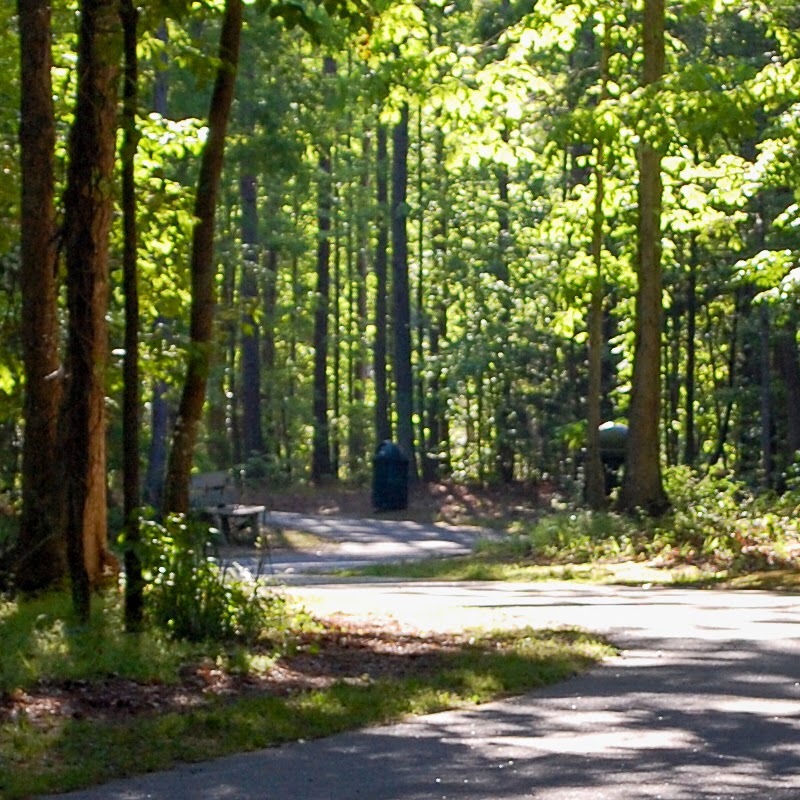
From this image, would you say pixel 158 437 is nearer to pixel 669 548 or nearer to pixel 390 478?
pixel 390 478

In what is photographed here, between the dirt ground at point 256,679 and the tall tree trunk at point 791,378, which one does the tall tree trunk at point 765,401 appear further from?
the dirt ground at point 256,679

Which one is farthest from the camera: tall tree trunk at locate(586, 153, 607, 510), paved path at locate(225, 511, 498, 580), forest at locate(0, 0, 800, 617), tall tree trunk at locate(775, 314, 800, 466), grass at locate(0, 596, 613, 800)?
tall tree trunk at locate(775, 314, 800, 466)

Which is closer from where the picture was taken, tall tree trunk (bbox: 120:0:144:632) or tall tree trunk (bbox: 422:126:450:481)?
tall tree trunk (bbox: 120:0:144:632)

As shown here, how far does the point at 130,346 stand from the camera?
11125 millimetres

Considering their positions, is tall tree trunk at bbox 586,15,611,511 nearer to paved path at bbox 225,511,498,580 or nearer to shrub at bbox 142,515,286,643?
paved path at bbox 225,511,498,580

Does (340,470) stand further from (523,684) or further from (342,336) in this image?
(523,684)

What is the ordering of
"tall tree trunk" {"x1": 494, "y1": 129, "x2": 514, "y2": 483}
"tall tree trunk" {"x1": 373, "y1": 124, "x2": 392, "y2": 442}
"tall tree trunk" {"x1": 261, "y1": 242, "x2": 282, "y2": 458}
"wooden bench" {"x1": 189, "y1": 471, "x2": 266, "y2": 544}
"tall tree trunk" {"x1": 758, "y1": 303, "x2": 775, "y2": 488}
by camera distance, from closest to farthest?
"wooden bench" {"x1": 189, "y1": 471, "x2": 266, "y2": 544} < "tall tree trunk" {"x1": 758, "y1": 303, "x2": 775, "y2": 488} < "tall tree trunk" {"x1": 494, "y1": 129, "x2": 514, "y2": 483} < "tall tree trunk" {"x1": 373, "y1": 124, "x2": 392, "y2": 442} < "tall tree trunk" {"x1": 261, "y1": 242, "x2": 282, "y2": 458}

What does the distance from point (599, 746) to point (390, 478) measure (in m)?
29.6

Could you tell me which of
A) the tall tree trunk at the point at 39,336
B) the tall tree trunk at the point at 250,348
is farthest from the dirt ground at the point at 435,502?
the tall tree trunk at the point at 39,336

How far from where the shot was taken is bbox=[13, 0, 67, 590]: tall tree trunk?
1385 centimetres

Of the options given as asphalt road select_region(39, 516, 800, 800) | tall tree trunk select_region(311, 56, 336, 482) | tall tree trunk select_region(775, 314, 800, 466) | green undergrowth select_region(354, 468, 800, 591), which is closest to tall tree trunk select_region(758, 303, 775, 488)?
tall tree trunk select_region(775, 314, 800, 466)

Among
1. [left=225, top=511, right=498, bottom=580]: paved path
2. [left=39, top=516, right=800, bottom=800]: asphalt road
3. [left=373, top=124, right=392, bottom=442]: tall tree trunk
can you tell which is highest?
[left=373, top=124, right=392, bottom=442]: tall tree trunk

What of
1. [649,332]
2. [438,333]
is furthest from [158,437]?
[438,333]

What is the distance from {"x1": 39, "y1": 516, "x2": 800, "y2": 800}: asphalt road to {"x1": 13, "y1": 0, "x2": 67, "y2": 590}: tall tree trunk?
3583mm
